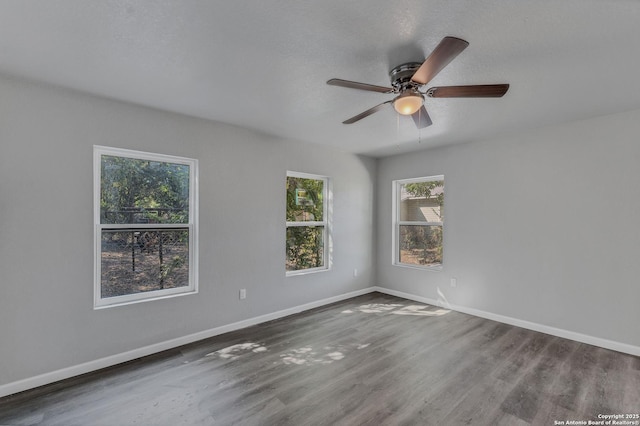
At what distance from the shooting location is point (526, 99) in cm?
266

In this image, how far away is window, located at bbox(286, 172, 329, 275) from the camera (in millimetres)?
4223

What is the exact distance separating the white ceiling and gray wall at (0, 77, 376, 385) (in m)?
0.31

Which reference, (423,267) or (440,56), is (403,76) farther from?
(423,267)

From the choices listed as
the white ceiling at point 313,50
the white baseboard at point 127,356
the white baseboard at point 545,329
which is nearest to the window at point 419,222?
the white baseboard at point 545,329

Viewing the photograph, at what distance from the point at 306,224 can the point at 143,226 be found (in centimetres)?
214

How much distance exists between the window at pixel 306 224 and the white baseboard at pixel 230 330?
60 cm

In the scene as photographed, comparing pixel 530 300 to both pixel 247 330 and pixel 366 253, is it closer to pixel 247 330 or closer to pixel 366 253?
pixel 366 253

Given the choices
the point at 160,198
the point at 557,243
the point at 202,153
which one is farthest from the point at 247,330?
the point at 557,243

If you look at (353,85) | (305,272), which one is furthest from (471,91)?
(305,272)

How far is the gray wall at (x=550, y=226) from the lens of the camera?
2.96 m

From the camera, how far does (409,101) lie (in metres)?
2.05

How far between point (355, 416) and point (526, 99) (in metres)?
2.98

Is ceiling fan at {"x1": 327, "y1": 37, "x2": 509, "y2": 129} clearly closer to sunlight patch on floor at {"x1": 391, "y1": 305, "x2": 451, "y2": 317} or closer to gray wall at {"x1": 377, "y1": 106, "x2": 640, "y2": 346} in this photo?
gray wall at {"x1": 377, "y1": 106, "x2": 640, "y2": 346}

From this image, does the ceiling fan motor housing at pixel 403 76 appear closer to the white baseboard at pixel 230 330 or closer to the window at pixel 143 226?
the window at pixel 143 226
